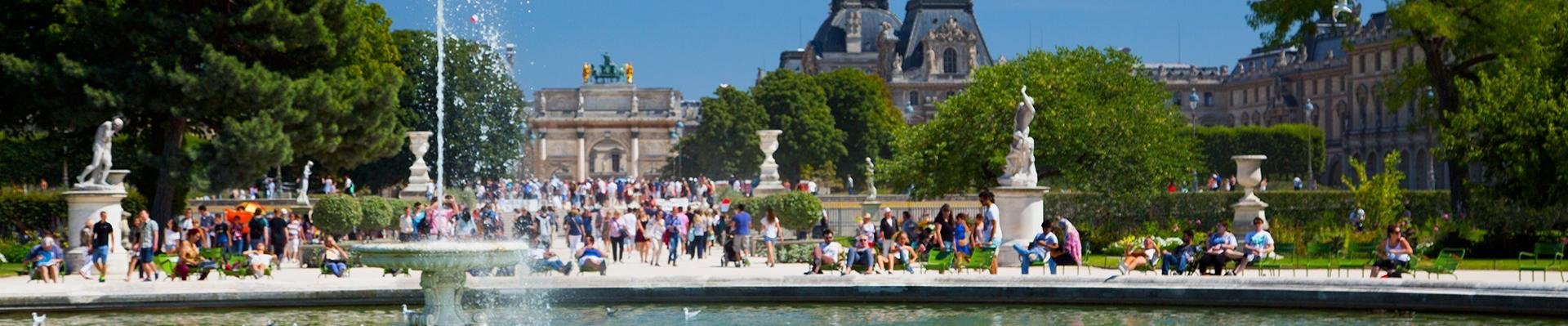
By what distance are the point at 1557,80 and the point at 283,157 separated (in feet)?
61.6

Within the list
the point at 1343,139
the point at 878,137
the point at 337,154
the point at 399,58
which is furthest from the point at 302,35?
the point at 1343,139

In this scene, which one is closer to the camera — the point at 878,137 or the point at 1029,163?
the point at 1029,163

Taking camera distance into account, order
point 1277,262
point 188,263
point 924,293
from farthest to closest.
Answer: point 1277,262, point 188,263, point 924,293

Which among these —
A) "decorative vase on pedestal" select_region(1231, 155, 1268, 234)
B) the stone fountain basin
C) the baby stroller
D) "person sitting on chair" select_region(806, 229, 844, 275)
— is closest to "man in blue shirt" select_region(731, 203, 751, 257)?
the baby stroller

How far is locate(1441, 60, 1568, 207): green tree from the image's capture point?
2623 cm

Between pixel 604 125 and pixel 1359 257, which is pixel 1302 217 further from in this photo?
pixel 604 125

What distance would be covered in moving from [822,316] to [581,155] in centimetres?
10560

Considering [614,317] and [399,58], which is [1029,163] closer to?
[614,317]

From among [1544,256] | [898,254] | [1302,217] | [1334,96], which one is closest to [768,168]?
[1302,217]

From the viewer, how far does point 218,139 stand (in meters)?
31.9

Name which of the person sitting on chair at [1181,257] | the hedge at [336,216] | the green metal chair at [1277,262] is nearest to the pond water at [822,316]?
the person sitting on chair at [1181,257]

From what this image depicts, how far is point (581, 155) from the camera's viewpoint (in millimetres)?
122500

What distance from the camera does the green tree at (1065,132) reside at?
3522 cm

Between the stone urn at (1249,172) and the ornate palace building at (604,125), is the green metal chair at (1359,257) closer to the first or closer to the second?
the stone urn at (1249,172)
